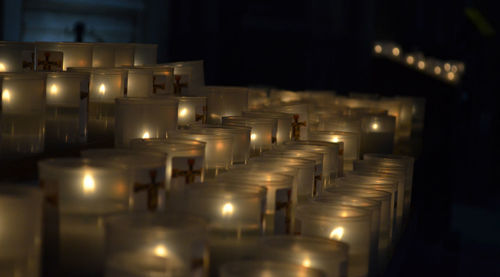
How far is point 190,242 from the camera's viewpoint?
72 cm

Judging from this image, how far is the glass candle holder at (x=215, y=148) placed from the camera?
119 cm

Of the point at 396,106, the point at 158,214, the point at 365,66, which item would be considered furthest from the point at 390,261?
the point at 365,66

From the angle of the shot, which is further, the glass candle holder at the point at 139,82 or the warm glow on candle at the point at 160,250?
the glass candle holder at the point at 139,82

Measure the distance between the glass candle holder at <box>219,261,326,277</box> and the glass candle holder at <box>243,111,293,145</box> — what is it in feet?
2.89

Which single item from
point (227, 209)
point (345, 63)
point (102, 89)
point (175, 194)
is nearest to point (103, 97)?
point (102, 89)

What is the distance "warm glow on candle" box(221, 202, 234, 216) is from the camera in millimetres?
867

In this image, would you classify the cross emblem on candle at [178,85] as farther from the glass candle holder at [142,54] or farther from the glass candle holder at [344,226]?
the glass candle holder at [344,226]

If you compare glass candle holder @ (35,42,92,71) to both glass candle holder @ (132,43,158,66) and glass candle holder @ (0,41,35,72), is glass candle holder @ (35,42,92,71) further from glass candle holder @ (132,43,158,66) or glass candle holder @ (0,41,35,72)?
glass candle holder @ (132,43,158,66)

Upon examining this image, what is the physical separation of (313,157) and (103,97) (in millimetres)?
395

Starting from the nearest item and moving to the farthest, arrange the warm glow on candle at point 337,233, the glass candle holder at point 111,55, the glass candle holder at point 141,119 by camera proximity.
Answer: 1. the warm glow on candle at point 337,233
2. the glass candle holder at point 141,119
3. the glass candle holder at point 111,55

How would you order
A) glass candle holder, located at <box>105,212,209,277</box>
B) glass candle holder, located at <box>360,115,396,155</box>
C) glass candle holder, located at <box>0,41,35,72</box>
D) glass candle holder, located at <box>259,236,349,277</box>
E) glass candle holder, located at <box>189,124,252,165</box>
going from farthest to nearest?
glass candle holder, located at <box>360,115,396,155</box>, glass candle holder, located at <box>0,41,35,72</box>, glass candle holder, located at <box>189,124,252,165</box>, glass candle holder, located at <box>259,236,349,277</box>, glass candle holder, located at <box>105,212,209,277</box>

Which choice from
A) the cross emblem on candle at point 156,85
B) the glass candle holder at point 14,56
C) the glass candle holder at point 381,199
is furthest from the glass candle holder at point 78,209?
the cross emblem on candle at point 156,85

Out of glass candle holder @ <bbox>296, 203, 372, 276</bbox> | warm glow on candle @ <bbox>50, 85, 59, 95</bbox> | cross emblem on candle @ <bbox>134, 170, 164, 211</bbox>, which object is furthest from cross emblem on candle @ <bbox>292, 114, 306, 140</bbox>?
cross emblem on candle @ <bbox>134, 170, 164, 211</bbox>

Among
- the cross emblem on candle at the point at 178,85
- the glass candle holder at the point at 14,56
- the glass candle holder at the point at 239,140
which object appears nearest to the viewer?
the glass candle holder at the point at 239,140
